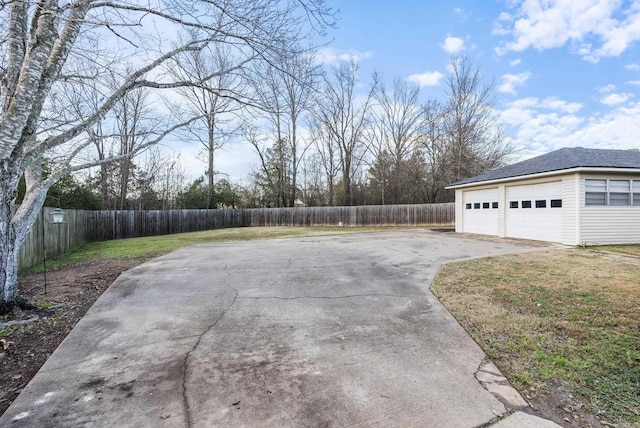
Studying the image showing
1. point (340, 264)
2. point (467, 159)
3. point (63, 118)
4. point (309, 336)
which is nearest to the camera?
point (309, 336)

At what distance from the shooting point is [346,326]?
353 cm

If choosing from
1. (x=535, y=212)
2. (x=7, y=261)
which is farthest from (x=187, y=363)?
(x=535, y=212)

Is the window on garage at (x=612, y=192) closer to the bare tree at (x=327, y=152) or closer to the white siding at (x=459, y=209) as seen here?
Result: the white siding at (x=459, y=209)

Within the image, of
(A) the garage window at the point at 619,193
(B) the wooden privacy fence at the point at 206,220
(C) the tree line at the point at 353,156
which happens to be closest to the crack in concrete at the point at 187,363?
(B) the wooden privacy fence at the point at 206,220

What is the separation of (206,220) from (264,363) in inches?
804

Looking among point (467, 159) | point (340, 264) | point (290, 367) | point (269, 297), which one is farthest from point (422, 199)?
point (290, 367)

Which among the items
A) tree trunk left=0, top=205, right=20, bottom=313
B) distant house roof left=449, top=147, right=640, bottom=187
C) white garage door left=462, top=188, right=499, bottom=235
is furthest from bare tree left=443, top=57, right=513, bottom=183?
tree trunk left=0, top=205, right=20, bottom=313

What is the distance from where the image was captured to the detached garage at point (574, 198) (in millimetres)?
9766

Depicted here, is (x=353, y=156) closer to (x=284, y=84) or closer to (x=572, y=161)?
(x=572, y=161)

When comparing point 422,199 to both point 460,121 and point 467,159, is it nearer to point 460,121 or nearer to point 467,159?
point 467,159

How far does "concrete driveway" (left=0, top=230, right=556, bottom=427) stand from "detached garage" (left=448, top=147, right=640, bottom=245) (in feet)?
26.8

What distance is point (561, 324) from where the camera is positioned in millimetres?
3410

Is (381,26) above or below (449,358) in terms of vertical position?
above

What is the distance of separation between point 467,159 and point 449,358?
2436 centimetres
